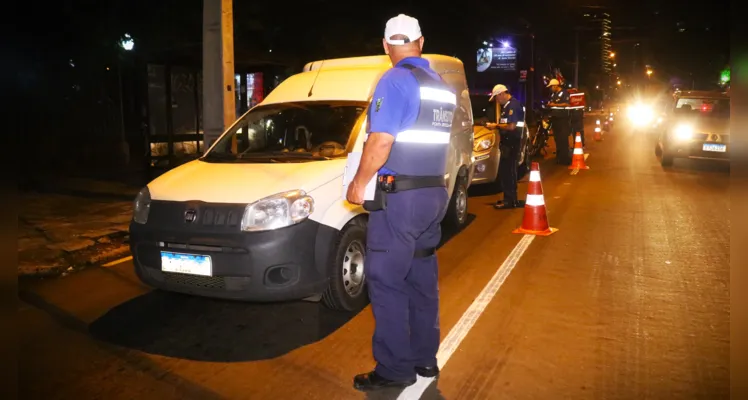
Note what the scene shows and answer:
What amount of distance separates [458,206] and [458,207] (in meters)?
0.01

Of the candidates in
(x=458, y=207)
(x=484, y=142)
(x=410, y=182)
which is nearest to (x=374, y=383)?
(x=410, y=182)

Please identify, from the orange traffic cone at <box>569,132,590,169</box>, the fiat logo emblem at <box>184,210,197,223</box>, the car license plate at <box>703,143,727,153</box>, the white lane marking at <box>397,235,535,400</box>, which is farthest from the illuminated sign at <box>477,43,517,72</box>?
the fiat logo emblem at <box>184,210,197,223</box>

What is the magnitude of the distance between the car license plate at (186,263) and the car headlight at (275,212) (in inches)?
15.5

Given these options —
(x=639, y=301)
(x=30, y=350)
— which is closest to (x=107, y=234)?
(x=30, y=350)

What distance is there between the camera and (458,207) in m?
8.59

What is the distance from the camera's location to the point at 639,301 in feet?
18.2

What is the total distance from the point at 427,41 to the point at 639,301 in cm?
1463

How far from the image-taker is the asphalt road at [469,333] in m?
4.04

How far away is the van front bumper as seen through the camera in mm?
4652

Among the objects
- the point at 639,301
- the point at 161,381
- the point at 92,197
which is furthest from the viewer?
the point at 92,197

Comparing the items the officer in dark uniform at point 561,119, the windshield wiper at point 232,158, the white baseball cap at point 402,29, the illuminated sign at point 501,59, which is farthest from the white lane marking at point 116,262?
the illuminated sign at point 501,59

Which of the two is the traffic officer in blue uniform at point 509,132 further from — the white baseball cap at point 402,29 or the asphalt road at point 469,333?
the white baseball cap at point 402,29

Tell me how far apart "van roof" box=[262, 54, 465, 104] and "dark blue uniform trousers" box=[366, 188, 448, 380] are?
101 inches

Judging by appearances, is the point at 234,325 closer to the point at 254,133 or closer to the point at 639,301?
the point at 254,133
